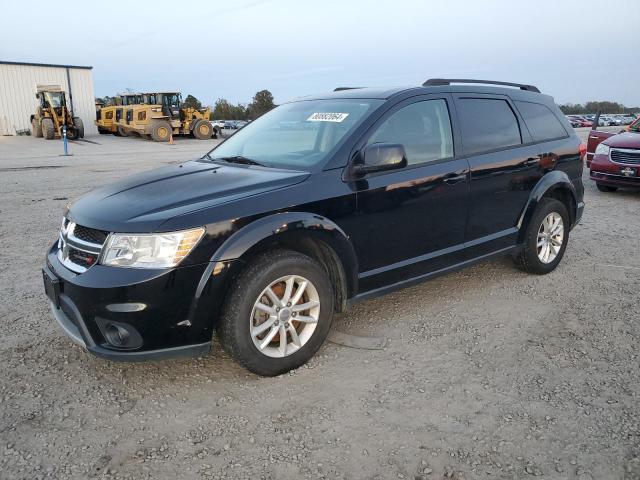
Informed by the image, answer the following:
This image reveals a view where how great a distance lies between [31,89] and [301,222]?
124ft

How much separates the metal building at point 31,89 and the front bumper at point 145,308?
3583 centimetres

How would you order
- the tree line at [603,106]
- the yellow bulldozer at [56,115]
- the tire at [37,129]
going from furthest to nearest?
the tree line at [603,106], the tire at [37,129], the yellow bulldozer at [56,115]

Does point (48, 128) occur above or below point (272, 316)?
above

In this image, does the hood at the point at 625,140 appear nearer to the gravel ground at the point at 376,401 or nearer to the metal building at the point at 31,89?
the gravel ground at the point at 376,401

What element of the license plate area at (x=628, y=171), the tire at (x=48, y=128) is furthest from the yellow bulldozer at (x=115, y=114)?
the license plate area at (x=628, y=171)

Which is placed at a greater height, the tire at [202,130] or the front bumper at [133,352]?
the tire at [202,130]

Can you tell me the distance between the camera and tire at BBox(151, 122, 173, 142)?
27438 mm

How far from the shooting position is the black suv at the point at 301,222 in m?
2.93

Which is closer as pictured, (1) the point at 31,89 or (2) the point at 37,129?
(2) the point at 37,129

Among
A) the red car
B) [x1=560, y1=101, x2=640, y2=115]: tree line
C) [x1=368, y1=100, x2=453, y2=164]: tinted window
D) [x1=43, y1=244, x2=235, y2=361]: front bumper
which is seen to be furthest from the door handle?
[x1=560, y1=101, x2=640, y2=115]: tree line

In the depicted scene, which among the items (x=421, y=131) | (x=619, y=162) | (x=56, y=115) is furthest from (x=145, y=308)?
(x=56, y=115)

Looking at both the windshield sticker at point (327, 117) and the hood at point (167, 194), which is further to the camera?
the windshield sticker at point (327, 117)

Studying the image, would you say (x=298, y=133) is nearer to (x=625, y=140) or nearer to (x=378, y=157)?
(x=378, y=157)

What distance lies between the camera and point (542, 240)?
5.10 metres
